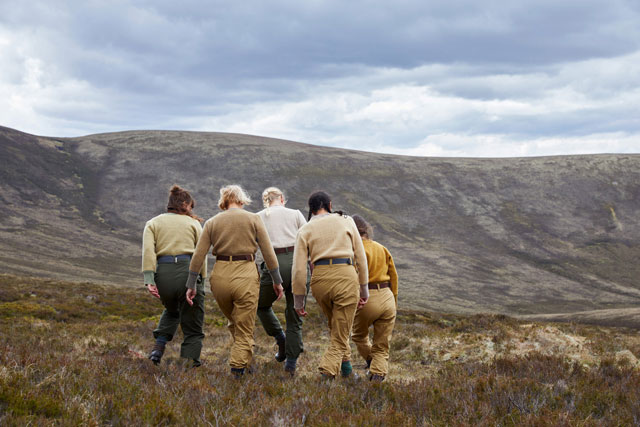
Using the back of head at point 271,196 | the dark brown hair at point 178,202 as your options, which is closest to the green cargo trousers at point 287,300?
the back of head at point 271,196

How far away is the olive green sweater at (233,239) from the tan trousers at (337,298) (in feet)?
2.45

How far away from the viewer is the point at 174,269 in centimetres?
704

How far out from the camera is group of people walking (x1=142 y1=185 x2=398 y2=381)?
6402mm

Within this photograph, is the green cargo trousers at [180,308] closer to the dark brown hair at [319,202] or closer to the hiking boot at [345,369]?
the dark brown hair at [319,202]

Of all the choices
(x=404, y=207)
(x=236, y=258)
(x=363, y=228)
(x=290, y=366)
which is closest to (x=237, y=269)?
(x=236, y=258)

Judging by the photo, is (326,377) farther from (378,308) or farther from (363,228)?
(363,228)

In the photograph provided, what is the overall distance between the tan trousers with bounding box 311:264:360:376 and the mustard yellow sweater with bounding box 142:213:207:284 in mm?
1835

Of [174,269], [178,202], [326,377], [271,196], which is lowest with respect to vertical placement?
[326,377]

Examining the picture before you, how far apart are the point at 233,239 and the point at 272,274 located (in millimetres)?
737

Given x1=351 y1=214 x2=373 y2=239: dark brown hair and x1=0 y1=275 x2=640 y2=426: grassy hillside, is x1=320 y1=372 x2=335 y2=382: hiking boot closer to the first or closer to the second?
x1=0 y1=275 x2=640 y2=426: grassy hillside

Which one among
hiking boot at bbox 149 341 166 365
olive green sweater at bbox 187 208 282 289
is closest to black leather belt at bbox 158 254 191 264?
olive green sweater at bbox 187 208 282 289

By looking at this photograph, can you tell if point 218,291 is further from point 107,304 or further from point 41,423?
point 107,304

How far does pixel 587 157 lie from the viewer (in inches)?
3691

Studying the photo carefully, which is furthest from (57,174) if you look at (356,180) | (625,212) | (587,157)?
(587,157)
